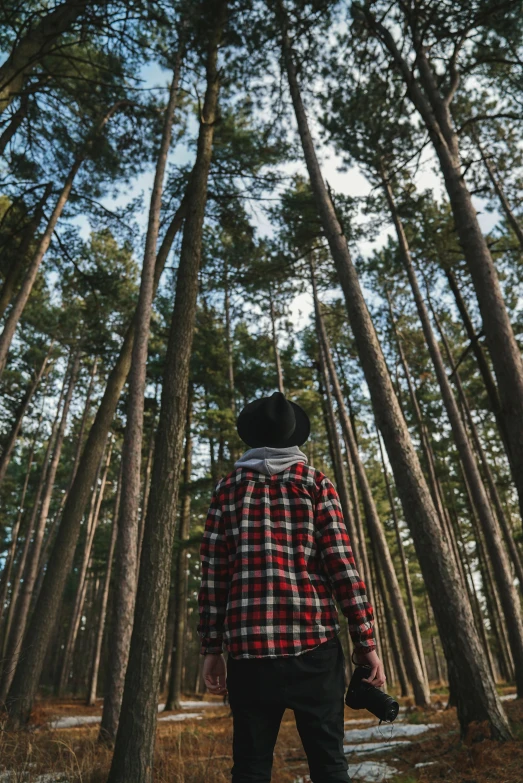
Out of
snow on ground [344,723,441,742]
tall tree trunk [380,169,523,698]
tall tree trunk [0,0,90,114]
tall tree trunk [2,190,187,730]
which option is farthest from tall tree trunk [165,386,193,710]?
tall tree trunk [0,0,90,114]

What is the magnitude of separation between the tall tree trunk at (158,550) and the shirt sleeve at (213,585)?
2.97 metres

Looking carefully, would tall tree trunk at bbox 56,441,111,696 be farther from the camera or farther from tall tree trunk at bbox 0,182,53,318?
the camera

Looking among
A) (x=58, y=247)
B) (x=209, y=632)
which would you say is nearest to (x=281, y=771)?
(x=209, y=632)

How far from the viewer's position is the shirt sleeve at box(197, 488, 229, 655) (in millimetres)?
1894

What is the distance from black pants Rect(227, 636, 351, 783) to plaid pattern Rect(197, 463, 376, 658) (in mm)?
60

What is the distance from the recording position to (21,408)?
17.0m

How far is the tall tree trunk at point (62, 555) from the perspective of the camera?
734 cm

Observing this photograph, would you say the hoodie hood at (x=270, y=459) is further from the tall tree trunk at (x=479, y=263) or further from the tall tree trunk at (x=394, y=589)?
the tall tree trunk at (x=394, y=589)

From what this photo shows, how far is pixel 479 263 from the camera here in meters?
6.47

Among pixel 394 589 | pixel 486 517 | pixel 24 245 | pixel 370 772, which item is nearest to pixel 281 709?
pixel 370 772

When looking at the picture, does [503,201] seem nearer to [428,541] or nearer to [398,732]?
[428,541]

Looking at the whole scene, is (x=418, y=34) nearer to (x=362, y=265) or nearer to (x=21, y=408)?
(x=362, y=265)

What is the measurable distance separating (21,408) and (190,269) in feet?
43.4

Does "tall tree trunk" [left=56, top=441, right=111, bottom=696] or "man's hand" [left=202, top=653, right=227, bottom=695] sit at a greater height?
"tall tree trunk" [left=56, top=441, right=111, bottom=696]
